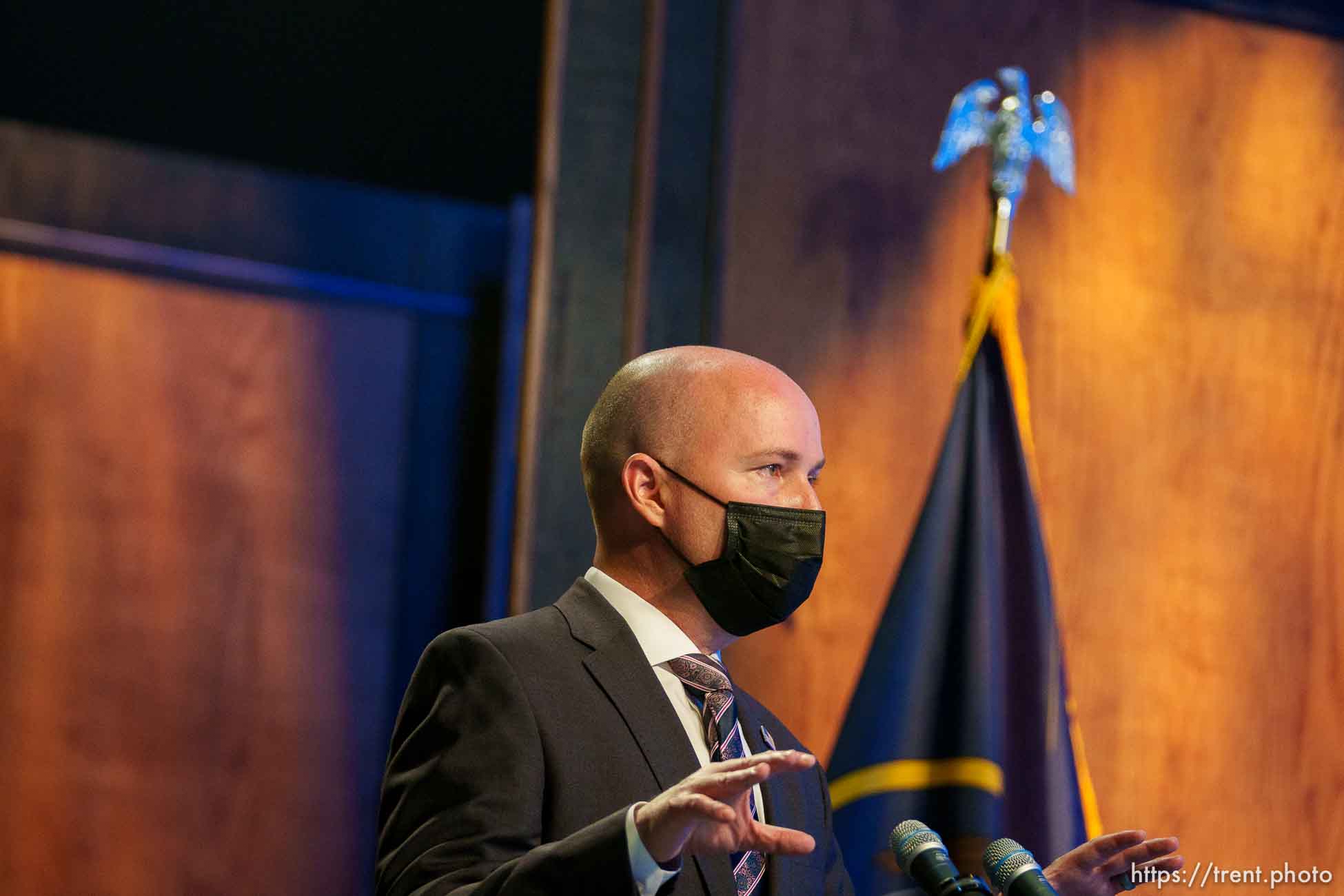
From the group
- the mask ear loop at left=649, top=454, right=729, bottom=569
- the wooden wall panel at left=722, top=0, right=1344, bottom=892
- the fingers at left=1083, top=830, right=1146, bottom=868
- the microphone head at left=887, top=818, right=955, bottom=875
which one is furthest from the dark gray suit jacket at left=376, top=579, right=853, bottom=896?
the wooden wall panel at left=722, top=0, right=1344, bottom=892

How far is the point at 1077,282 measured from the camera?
3334mm

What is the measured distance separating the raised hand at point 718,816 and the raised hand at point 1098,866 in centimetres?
52

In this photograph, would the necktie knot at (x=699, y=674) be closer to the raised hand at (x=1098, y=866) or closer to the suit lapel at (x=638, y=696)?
the suit lapel at (x=638, y=696)

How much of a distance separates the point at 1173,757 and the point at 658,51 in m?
1.83

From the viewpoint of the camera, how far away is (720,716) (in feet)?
6.10

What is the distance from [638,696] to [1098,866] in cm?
57

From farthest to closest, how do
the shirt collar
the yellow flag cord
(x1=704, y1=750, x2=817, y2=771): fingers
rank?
the yellow flag cord, the shirt collar, (x1=704, y1=750, x2=817, y2=771): fingers

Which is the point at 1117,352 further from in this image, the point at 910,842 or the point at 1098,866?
the point at 910,842

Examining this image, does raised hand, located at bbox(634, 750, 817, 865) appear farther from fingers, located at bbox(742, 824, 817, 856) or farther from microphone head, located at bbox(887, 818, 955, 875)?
A: microphone head, located at bbox(887, 818, 955, 875)

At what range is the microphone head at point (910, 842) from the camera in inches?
60.6

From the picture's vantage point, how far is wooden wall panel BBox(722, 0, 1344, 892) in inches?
123

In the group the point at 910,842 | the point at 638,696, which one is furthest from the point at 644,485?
the point at 910,842

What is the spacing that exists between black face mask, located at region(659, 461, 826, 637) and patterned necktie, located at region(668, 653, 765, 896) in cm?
8

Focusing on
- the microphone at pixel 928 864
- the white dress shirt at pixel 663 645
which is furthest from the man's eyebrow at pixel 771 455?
the microphone at pixel 928 864
